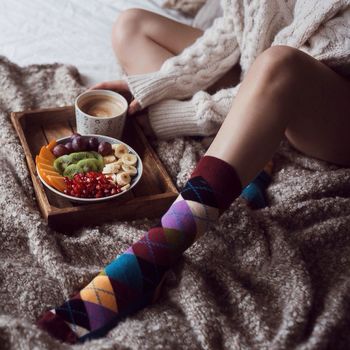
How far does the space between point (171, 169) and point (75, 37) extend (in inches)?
18.8

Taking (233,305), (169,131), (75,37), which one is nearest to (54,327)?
(233,305)

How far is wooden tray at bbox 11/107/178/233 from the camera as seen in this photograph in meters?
0.85

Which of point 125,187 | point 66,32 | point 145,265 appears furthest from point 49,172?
point 66,32

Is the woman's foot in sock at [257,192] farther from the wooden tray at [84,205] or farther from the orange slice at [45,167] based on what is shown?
the orange slice at [45,167]

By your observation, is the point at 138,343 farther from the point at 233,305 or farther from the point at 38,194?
the point at 38,194

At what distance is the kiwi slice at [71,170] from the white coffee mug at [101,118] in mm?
111

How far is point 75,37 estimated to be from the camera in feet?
4.25

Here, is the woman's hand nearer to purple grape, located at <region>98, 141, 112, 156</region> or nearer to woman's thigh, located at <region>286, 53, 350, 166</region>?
purple grape, located at <region>98, 141, 112, 156</region>

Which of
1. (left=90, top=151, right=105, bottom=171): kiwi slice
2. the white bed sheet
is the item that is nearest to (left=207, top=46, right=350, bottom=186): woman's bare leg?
(left=90, top=151, right=105, bottom=171): kiwi slice

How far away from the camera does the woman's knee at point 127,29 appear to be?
116cm

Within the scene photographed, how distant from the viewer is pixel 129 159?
3.05 feet

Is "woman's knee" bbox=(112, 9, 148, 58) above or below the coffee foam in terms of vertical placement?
above

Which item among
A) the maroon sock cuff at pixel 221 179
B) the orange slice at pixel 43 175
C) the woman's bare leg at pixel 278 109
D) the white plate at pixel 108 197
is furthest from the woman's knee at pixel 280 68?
the orange slice at pixel 43 175

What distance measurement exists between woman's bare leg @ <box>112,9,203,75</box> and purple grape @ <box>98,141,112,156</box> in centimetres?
25
